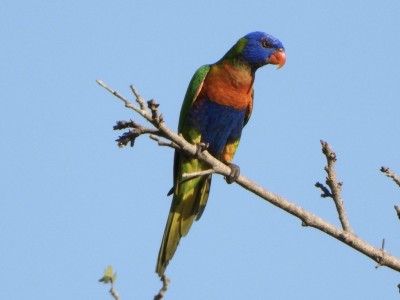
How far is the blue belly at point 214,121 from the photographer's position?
620 centimetres

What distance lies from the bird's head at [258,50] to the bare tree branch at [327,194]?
231 centimetres

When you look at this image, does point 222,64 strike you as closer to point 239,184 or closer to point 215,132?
point 215,132

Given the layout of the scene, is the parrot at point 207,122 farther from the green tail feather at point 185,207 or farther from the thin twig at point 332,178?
the thin twig at point 332,178

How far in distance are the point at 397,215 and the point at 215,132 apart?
8.30 ft

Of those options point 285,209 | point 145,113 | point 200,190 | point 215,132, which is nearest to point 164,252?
point 200,190

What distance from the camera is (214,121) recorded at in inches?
244

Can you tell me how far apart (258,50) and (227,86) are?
2.07 ft

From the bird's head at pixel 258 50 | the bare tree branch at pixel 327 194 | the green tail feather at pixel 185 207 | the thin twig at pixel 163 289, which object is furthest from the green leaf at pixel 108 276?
the bird's head at pixel 258 50

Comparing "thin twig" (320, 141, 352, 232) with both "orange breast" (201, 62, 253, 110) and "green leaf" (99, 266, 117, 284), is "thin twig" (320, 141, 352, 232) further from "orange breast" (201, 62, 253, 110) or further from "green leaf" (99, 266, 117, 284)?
"orange breast" (201, 62, 253, 110)

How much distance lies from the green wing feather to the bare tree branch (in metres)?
1.60

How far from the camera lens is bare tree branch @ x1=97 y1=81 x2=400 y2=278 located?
392cm

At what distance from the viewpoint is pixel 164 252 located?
5.74 metres

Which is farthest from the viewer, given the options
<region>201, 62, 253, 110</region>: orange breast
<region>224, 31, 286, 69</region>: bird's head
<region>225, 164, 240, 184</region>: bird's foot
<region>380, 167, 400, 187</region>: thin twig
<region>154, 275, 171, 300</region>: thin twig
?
<region>224, 31, 286, 69</region>: bird's head

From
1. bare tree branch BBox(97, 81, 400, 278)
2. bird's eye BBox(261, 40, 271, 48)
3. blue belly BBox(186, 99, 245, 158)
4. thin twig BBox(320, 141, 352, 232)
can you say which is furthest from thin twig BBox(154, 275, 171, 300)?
bird's eye BBox(261, 40, 271, 48)
